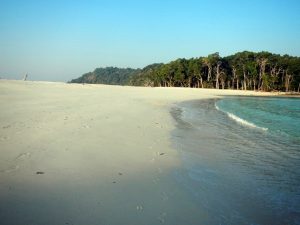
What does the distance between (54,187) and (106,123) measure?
8647 millimetres

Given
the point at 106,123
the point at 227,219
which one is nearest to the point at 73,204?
the point at 227,219

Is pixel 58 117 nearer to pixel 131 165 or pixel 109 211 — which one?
pixel 131 165

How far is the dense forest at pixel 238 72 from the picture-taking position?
9056 cm

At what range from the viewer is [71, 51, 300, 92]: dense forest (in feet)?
297

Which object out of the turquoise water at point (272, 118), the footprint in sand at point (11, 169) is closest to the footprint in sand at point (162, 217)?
the footprint in sand at point (11, 169)

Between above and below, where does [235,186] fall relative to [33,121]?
below

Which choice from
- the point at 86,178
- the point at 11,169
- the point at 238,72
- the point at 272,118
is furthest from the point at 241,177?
the point at 238,72

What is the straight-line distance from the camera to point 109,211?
17.1ft

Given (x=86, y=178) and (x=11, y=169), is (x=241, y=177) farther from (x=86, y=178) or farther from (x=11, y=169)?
(x=11, y=169)

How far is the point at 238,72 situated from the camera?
97375mm

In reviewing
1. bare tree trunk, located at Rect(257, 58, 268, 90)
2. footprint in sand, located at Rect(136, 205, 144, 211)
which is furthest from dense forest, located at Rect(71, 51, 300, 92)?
footprint in sand, located at Rect(136, 205, 144, 211)

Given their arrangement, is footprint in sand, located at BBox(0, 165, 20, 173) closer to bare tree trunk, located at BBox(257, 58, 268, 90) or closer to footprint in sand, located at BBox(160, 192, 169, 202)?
footprint in sand, located at BBox(160, 192, 169, 202)

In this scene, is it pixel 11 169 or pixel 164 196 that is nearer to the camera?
pixel 164 196

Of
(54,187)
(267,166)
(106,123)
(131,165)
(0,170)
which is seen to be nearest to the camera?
(54,187)
